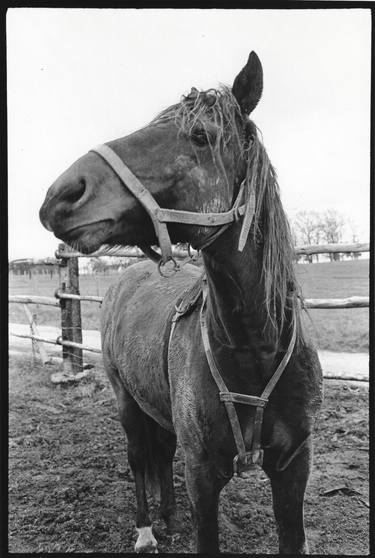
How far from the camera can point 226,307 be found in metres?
1.79

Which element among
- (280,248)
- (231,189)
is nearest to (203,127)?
(231,189)

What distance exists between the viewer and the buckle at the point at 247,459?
1855 millimetres

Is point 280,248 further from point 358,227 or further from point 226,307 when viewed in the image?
point 358,227

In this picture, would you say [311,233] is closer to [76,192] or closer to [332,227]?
[332,227]

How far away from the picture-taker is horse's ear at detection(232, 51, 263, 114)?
63.5 inches

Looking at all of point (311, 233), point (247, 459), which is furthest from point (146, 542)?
point (311, 233)

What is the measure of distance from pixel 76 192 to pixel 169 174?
32 centimetres

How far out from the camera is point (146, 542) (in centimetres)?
280

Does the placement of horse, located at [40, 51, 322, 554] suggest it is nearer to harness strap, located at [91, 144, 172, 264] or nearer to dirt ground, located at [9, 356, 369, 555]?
harness strap, located at [91, 144, 172, 264]

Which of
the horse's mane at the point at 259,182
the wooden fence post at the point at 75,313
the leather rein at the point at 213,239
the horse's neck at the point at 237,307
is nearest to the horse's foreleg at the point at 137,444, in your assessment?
the leather rein at the point at 213,239

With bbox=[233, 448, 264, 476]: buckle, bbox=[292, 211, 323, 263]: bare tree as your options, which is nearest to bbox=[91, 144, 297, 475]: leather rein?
bbox=[233, 448, 264, 476]: buckle

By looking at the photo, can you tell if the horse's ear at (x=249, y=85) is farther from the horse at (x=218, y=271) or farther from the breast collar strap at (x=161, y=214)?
the breast collar strap at (x=161, y=214)

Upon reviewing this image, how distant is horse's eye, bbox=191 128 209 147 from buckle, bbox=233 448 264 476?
1206 mm

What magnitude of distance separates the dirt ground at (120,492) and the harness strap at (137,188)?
211cm
